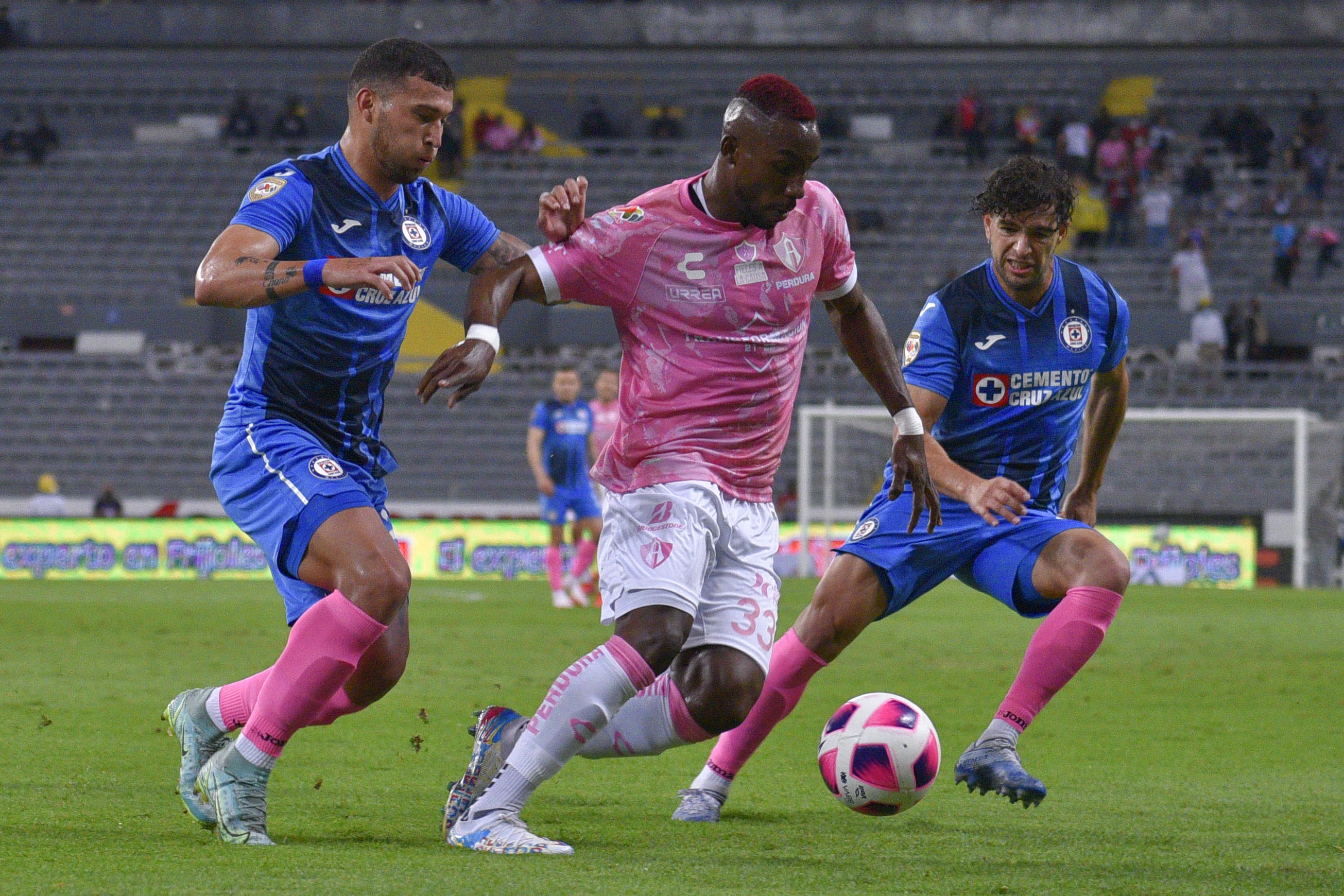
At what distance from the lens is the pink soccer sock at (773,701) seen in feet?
17.7

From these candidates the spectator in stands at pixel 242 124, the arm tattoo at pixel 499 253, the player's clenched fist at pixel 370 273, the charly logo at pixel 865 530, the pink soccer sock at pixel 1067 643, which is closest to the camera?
the player's clenched fist at pixel 370 273

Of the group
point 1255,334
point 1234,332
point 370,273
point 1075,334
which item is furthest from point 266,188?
point 1234,332

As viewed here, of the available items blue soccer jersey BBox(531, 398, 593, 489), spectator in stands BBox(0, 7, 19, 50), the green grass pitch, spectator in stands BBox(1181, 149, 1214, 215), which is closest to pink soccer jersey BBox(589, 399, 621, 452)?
blue soccer jersey BBox(531, 398, 593, 489)

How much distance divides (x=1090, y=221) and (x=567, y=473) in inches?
698

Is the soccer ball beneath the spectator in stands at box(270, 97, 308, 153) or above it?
beneath

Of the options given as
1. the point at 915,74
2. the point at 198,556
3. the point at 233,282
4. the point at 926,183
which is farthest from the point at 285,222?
the point at 915,74

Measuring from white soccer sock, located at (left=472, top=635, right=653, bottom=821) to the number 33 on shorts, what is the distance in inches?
15.1

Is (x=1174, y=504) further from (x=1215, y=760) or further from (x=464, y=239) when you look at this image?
(x=464, y=239)

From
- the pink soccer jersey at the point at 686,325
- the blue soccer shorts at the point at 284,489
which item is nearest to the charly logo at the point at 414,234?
the pink soccer jersey at the point at 686,325

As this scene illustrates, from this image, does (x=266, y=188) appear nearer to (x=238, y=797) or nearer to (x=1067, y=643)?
(x=238, y=797)

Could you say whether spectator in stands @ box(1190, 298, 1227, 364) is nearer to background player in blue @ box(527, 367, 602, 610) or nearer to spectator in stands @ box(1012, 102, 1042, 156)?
spectator in stands @ box(1012, 102, 1042, 156)

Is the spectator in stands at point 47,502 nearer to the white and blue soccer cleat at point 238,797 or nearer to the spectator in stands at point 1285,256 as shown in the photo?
the white and blue soccer cleat at point 238,797

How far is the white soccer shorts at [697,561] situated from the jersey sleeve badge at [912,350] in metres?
1.21

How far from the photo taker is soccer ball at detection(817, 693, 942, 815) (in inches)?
198
